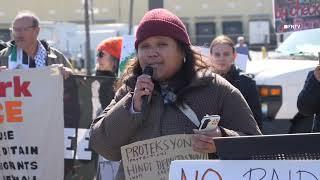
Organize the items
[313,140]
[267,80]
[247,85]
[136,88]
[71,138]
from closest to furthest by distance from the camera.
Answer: [313,140], [136,88], [247,85], [71,138], [267,80]

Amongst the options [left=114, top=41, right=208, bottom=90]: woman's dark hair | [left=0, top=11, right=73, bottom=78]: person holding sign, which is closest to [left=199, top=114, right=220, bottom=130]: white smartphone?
[left=114, top=41, right=208, bottom=90]: woman's dark hair

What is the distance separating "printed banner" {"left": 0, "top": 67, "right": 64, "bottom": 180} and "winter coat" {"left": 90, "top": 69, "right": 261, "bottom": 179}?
101 inches

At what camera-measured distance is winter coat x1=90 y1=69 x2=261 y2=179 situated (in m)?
2.71

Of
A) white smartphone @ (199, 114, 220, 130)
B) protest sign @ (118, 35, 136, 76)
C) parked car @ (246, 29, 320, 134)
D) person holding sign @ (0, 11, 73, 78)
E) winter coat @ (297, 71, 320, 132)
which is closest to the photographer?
white smartphone @ (199, 114, 220, 130)

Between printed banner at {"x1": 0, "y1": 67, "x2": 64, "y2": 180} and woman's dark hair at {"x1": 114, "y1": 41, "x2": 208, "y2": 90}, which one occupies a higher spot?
woman's dark hair at {"x1": 114, "y1": 41, "x2": 208, "y2": 90}

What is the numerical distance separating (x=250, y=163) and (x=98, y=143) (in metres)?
0.88

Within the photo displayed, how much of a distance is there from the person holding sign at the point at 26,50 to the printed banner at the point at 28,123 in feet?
0.47

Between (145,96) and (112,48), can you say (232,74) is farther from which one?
(145,96)

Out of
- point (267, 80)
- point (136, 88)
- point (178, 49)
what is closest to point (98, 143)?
point (136, 88)

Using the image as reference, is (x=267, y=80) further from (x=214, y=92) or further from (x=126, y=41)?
(x=214, y=92)

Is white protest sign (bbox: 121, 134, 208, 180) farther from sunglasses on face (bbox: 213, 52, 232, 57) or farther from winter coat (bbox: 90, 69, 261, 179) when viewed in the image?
sunglasses on face (bbox: 213, 52, 232, 57)

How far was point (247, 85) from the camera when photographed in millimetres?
4996

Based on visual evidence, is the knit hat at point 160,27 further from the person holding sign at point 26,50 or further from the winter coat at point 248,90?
the person holding sign at point 26,50

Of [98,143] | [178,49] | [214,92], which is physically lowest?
[98,143]
